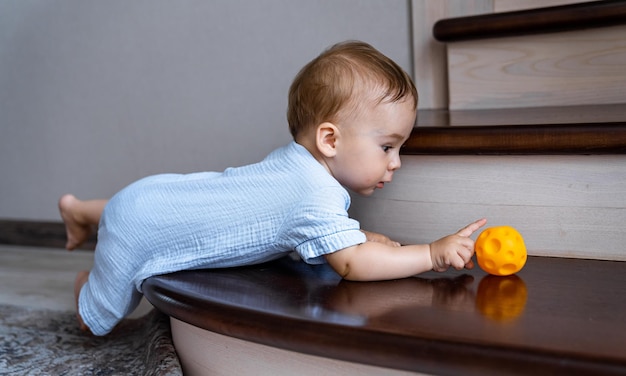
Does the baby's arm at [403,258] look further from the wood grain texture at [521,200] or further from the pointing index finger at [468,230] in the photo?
the wood grain texture at [521,200]

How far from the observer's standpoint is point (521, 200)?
105 cm

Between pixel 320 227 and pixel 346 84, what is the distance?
0.73 feet

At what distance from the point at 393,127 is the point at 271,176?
0.67 ft

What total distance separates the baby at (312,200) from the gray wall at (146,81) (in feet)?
2.45

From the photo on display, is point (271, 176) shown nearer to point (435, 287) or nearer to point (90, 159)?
point (435, 287)

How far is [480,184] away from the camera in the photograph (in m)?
1.08

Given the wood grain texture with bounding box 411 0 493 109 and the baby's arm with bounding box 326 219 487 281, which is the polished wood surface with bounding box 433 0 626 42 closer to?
the wood grain texture with bounding box 411 0 493 109

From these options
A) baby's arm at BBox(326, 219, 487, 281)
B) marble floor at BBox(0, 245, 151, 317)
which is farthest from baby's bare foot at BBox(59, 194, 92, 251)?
baby's arm at BBox(326, 219, 487, 281)

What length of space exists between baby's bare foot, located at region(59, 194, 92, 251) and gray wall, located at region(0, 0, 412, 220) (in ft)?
2.07

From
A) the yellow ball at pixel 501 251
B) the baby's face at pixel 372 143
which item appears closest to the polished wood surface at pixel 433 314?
the yellow ball at pixel 501 251

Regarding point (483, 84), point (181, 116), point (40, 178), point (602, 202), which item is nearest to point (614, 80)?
point (483, 84)

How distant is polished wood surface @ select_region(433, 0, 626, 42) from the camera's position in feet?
4.51

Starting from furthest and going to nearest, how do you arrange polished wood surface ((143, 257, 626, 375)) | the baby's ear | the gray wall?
the gray wall → the baby's ear → polished wood surface ((143, 257, 626, 375))

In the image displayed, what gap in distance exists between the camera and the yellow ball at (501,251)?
36.8 inches
